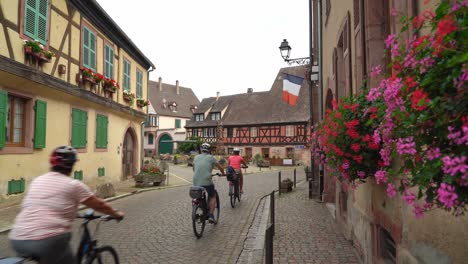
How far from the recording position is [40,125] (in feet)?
35.4

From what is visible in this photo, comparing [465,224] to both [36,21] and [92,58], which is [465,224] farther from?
[92,58]

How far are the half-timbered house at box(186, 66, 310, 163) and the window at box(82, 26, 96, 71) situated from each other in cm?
2574

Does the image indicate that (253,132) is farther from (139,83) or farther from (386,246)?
(386,246)

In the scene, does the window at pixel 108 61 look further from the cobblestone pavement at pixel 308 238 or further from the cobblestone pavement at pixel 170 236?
the cobblestone pavement at pixel 308 238

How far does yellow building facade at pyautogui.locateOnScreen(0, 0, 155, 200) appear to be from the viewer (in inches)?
371

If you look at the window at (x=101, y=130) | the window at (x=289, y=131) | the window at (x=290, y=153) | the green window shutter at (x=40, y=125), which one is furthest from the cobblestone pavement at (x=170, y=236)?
the window at (x=289, y=131)

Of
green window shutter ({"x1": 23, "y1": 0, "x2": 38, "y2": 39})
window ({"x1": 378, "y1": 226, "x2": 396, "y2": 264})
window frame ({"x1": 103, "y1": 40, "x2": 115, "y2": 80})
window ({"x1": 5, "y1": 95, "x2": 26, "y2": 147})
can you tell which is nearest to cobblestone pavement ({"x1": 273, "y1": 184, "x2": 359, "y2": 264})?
window ({"x1": 378, "y1": 226, "x2": 396, "y2": 264})

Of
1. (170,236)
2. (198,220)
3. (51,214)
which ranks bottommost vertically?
(170,236)

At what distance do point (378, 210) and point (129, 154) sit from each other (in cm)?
1711

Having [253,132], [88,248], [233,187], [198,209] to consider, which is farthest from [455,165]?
[253,132]

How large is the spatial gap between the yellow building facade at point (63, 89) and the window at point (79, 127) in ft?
0.12

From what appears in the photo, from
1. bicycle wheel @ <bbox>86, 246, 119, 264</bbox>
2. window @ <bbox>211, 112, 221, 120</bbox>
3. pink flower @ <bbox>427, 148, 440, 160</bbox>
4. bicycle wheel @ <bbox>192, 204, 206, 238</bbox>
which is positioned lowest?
bicycle wheel @ <bbox>192, 204, 206, 238</bbox>

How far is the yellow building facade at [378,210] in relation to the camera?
2615 mm

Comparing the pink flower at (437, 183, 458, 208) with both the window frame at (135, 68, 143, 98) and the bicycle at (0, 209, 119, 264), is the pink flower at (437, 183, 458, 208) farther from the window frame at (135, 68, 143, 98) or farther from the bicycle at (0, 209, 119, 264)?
the window frame at (135, 68, 143, 98)
